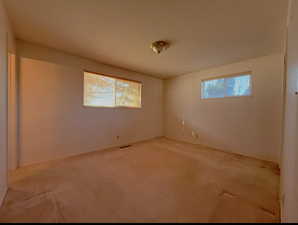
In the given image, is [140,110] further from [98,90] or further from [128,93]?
[98,90]

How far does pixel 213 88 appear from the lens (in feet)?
11.8

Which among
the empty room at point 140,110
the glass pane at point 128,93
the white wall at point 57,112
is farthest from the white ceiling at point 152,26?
the glass pane at point 128,93

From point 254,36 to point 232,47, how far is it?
0.38 metres

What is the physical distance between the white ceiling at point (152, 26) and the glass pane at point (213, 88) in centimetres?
78

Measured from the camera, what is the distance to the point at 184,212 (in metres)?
1.31

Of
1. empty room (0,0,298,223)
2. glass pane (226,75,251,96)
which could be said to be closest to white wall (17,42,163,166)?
empty room (0,0,298,223)

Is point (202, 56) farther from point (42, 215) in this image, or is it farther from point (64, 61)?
point (42, 215)

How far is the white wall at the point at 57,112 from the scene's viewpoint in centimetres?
232

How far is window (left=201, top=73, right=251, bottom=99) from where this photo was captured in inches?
120

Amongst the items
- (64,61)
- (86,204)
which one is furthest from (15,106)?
(86,204)

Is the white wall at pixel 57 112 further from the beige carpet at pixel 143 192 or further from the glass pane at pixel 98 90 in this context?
the beige carpet at pixel 143 192

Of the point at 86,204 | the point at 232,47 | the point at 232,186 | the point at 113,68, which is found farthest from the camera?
the point at 113,68

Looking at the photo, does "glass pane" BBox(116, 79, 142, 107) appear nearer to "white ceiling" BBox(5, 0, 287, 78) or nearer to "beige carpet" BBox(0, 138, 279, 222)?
"white ceiling" BBox(5, 0, 287, 78)

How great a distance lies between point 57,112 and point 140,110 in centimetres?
226
